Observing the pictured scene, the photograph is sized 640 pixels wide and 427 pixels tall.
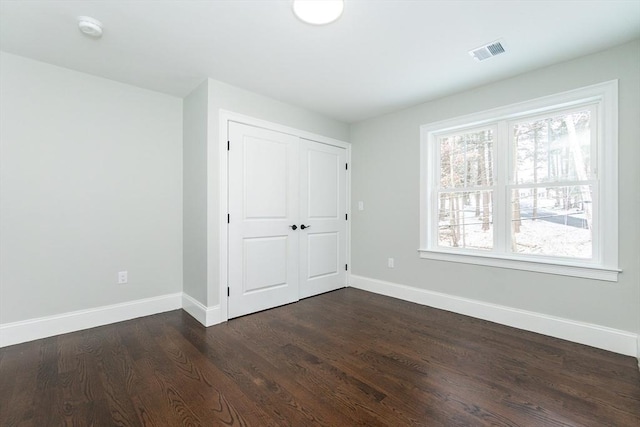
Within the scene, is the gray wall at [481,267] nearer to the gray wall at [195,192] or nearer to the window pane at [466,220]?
the window pane at [466,220]

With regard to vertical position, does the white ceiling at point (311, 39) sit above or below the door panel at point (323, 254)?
above

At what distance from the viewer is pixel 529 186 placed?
2832mm

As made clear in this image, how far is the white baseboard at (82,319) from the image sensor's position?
7.92 ft

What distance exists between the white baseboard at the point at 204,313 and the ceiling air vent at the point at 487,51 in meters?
3.36

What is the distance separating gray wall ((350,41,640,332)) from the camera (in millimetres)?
2283

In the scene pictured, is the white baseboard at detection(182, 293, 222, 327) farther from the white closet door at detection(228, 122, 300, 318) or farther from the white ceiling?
the white ceiling

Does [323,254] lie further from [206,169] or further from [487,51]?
[487,51]

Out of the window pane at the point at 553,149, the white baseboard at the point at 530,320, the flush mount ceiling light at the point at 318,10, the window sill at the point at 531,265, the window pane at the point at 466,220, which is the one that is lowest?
the white baseboard at the point at 530,320

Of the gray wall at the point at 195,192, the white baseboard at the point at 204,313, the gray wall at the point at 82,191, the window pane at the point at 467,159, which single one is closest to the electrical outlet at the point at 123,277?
the gray wall at the point at 82,191

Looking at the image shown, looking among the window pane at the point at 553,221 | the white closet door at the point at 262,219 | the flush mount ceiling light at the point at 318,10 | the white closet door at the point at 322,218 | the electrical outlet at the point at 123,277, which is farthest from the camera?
the white closet door at the point at 322,218

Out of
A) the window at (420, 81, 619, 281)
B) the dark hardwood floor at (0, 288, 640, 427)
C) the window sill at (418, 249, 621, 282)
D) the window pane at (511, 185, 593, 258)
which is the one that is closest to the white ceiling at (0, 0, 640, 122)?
the window at (420, 81, 619, 281)

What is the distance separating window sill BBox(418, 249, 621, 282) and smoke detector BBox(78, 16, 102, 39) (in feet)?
12.1

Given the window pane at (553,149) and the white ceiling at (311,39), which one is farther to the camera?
the window pane at (553,149)

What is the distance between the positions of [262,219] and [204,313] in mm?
1150
